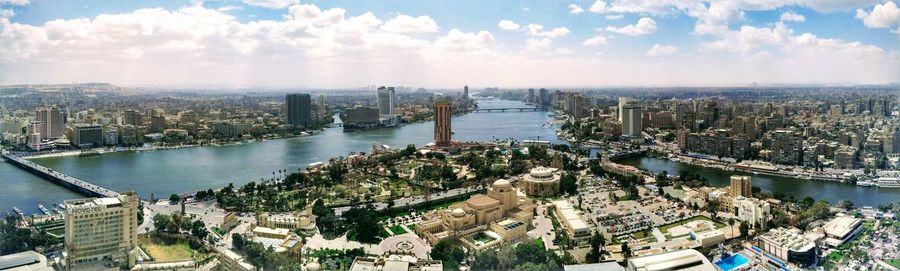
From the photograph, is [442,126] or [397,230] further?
[442,126]

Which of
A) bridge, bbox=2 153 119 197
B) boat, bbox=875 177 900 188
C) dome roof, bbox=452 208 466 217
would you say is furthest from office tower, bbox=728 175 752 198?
bridge, bbox=2 153 119 197

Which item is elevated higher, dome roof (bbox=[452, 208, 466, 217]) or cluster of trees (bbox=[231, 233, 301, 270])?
dome roof (bbox=[452, 208, 466, 217])

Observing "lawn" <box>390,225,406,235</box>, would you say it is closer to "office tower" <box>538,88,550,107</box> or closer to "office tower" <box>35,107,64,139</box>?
"office tower" <box>35,107,64,139</box>

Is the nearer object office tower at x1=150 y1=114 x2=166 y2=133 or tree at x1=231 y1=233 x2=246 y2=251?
tree at x1=231 y1=233 x2=246 y2=251

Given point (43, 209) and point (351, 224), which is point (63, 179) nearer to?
point (43, 209)

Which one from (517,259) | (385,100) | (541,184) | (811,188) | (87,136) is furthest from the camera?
(385,100)

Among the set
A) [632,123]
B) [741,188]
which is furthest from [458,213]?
[632,123]
